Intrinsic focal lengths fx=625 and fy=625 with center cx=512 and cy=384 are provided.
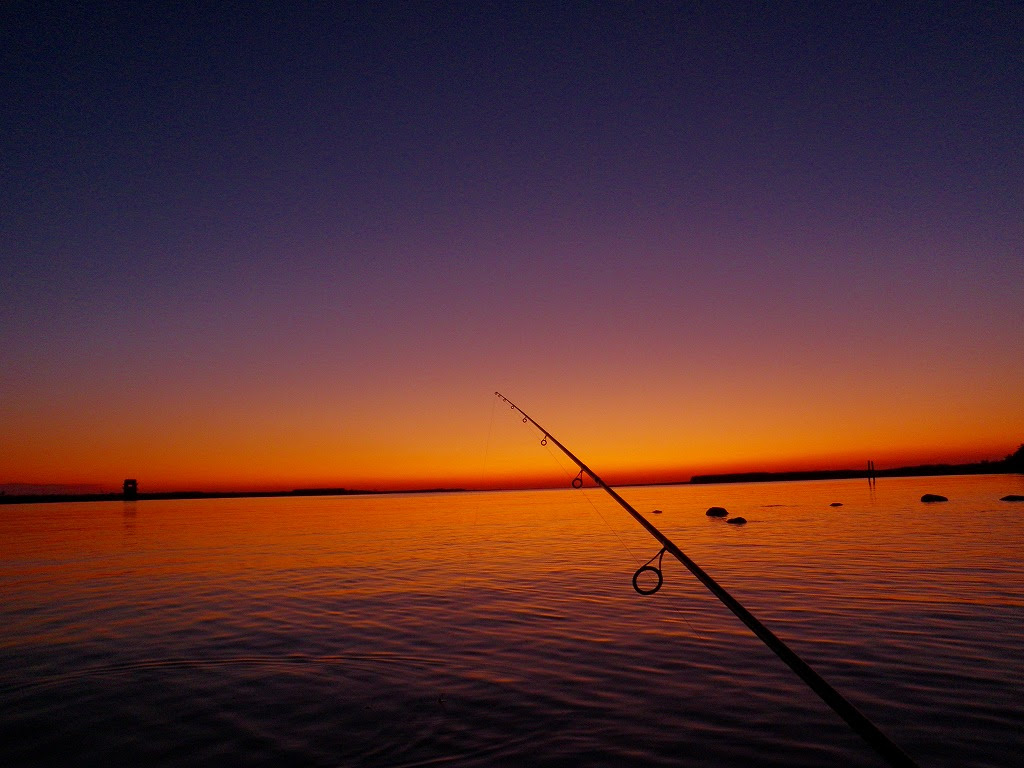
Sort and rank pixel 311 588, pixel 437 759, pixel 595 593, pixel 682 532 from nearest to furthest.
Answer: pixel 437 759, pixel 595 593, pixel 311 588, pixel 682 532

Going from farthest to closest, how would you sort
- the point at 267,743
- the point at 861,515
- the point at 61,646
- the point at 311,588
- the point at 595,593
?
1. the point at 861,515
2. the point at 311,588
3. the point at 595,593
4. the point at 61,646
5. the point at 267,743

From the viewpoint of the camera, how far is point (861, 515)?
35344mm

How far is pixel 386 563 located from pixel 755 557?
11573mm

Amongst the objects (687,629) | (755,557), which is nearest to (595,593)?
(687,629)

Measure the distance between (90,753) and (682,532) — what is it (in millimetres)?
25903

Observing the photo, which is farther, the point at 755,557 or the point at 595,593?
the point at 755,557

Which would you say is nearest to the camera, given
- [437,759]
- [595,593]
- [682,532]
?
[437,759]

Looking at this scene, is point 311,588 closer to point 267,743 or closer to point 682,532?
point 267,743

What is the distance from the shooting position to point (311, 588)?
15.5m

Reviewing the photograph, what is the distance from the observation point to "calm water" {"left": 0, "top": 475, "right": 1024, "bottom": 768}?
5836 millimetres

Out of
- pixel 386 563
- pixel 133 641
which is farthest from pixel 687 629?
pixel 386 563

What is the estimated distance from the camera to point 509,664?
27.7 feet

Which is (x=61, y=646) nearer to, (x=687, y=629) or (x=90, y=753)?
(x=90, y=753)

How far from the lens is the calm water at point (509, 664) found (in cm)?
584
